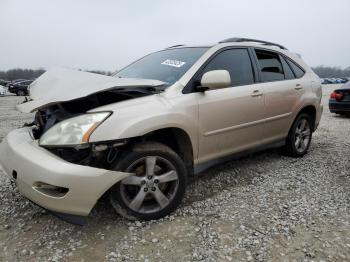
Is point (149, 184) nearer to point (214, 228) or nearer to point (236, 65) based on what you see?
point (214, 228)

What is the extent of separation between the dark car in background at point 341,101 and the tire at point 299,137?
5170 mm

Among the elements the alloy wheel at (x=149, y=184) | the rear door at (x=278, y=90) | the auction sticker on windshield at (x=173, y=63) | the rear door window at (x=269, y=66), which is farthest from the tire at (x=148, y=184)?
the rear door window at (x=269, y=66)

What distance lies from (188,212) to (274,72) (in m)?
2.33

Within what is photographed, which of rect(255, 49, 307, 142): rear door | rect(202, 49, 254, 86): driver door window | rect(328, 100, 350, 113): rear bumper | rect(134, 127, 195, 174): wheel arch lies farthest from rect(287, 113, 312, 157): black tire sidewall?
rect(328, 100, 350, 113): rear bumper

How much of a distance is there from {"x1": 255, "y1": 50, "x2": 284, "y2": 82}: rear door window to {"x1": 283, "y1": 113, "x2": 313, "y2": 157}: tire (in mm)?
757

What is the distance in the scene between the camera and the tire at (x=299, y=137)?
4.40m

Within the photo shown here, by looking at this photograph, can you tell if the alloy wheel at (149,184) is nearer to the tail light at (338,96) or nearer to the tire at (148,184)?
the tire at (148,184)

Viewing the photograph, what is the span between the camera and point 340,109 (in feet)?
30.0

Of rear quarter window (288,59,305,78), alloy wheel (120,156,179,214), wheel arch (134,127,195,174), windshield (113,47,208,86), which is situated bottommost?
alloy wheel (120,156,179,214)

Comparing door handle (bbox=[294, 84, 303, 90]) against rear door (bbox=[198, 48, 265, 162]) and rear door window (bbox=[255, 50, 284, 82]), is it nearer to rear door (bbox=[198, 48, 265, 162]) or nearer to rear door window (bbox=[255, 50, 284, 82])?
rear door window (bbox=[255, 50, 284, 82])

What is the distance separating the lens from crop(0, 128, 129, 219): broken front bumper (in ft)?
7.12

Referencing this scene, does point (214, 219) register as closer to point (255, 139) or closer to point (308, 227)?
point (308, 227)

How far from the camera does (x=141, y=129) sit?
2.49m

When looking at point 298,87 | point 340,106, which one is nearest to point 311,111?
point 298,87
